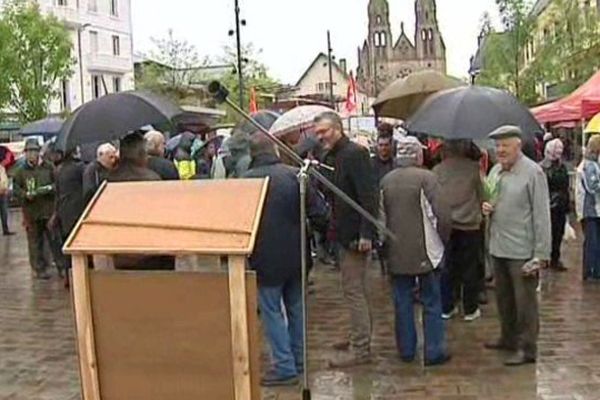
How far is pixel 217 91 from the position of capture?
551 centimetres

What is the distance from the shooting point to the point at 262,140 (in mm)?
7273

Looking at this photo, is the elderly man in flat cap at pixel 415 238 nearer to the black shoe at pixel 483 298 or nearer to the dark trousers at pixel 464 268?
the dark trousers at pixel 464 268

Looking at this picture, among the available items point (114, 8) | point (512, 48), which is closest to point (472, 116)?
point (512, 48)

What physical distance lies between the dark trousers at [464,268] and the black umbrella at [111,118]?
290 centimetres

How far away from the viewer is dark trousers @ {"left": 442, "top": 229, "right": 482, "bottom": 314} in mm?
9508

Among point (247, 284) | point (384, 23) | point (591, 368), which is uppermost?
point (384, 23)

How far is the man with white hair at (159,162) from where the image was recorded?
30.8ft

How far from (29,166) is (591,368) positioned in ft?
27.6

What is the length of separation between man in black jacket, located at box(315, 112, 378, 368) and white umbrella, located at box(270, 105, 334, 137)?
121 cm

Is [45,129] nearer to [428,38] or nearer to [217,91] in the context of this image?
[217,91]

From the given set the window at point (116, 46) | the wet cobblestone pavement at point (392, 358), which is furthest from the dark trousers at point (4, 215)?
the window at point (116, 46)

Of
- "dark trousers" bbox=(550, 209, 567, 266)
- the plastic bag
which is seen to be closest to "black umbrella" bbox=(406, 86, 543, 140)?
"dark trousers" bbox=(550, 209, 567, 266)

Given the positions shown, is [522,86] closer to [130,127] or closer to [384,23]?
[130,127]

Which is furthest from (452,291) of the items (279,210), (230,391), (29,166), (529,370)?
(29,166)
